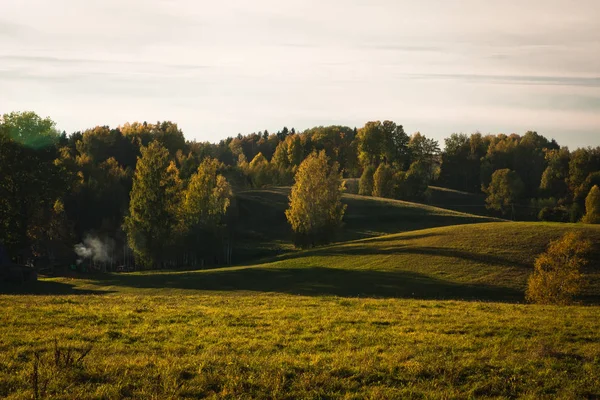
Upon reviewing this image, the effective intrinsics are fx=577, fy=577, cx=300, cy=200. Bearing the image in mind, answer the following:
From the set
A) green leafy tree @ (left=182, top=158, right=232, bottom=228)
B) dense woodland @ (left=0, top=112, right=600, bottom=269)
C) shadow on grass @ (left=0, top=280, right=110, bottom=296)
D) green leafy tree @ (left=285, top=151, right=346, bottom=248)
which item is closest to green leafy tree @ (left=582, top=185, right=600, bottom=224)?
dense woodland @ (left=0, top=112, right=600, bottom=269)

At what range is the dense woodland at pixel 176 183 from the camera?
249ft

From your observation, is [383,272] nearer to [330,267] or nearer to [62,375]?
[330,267]

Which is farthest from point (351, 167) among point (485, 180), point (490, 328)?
point (490, 328)

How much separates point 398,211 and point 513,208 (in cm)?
4237

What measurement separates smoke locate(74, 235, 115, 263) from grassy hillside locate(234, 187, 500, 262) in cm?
2196

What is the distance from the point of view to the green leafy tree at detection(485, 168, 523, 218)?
153 m

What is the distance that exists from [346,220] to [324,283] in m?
69.3

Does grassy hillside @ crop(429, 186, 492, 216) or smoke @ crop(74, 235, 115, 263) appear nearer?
smoke @ crop(74, 235, 115, 263)

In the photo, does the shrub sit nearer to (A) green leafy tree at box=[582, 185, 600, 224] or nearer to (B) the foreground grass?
(B) the foreground grass

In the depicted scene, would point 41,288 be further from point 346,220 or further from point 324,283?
point 346,220

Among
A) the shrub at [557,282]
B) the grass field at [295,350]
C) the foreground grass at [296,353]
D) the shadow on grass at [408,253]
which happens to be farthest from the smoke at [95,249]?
the foreground grass at [296,353]

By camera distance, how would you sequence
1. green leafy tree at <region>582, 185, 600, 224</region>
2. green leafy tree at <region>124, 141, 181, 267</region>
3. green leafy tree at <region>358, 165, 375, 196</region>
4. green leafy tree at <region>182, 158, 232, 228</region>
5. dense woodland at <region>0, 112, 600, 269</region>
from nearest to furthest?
1. dense woodland at <region>0, 112, 600, 269</region>
2. green leafy tree at <region>124, 141, 181, 267</region>
3. green leafy tree at <region>182, 158, 232, 228</region>
4. green leafy tree at <region>582, 185, 600, 224</region>
5. green leafy tree at <region>358, 165, 375, 196</region>

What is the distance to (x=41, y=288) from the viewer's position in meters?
52.9

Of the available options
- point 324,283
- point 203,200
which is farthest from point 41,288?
point 203,200
